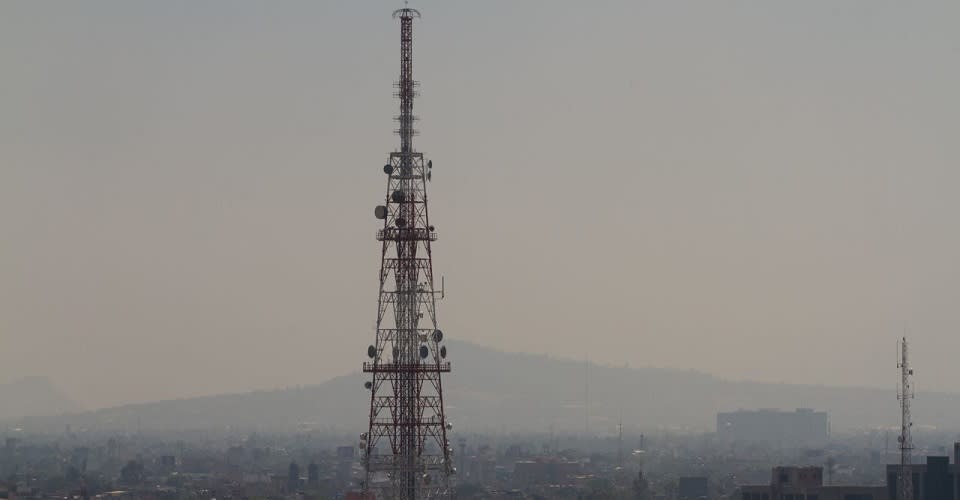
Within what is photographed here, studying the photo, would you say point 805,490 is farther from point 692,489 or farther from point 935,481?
point 692,489

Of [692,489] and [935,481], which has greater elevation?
[935,481]

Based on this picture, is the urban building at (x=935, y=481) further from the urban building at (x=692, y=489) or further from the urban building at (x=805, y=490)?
the urban building at (x=692, y=489)

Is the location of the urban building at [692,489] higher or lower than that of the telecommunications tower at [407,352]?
lower

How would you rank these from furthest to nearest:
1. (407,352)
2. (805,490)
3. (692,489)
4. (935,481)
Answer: (692,489), (805,490), (935,481), (407,352)

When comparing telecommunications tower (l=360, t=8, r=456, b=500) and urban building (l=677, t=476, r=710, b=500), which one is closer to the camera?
telecommunications tower (l=360, t=8, r=456, b=500)

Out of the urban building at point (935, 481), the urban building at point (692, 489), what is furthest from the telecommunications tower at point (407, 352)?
the urban building at point (692, 489)

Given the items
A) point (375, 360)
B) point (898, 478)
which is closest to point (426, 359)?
point (375, 360)

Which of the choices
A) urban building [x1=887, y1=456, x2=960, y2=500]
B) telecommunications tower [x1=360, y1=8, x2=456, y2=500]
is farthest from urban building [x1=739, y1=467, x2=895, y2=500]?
telecommunications tower [x1=360, y1=8, x2=456, y2=500]

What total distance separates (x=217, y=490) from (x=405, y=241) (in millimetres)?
130979

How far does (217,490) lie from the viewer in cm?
16538

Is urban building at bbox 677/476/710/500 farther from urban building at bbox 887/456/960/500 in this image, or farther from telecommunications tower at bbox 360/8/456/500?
telecommunications tower at bbox 360/8/456/500

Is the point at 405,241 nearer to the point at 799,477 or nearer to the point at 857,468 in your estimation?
the point at 799,477

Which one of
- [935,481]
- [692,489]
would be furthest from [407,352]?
[692,489]

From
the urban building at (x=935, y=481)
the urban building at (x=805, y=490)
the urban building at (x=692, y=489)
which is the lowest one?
the urban building at (x=692, y=489)
